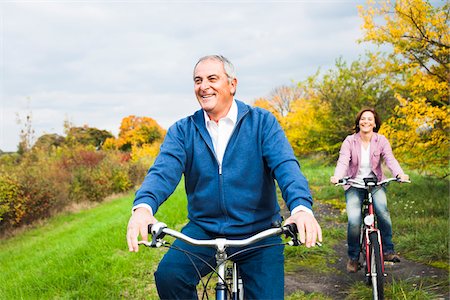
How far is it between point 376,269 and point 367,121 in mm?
1782

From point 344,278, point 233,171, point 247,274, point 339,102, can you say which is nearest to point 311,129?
point 339,102

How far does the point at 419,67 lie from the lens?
33.2 feet

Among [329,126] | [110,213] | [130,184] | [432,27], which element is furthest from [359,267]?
[130,184]

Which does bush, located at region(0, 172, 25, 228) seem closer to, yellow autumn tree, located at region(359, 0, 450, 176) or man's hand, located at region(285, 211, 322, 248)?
yellow autumn tree, located at region(359, 0, 450, 176)

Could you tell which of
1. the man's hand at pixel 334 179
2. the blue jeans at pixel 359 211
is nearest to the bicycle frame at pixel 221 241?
the man's hand at pixel 334 179

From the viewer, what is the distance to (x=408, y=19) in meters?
9.70

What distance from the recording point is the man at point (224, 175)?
2.82 metres

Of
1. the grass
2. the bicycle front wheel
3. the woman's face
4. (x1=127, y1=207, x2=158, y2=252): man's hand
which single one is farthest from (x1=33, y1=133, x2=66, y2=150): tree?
(x1=127, y1=207, x2=158, y2=252): man's hand

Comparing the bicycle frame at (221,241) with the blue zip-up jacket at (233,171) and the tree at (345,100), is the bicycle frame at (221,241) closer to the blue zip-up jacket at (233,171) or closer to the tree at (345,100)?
the blue zip-up jacket at (233,171)

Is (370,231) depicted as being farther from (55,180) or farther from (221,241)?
(55,180)

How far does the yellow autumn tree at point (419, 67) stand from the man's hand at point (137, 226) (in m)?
7.40

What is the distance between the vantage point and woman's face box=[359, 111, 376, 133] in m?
5.69

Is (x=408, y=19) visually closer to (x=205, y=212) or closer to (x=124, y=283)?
(x=124, y=283)

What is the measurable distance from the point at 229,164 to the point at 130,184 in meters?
19.1
